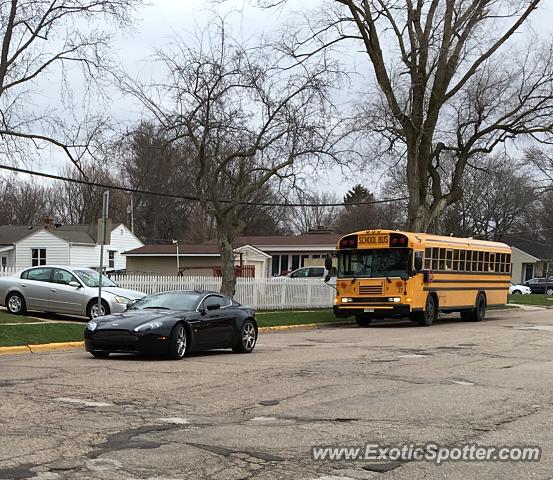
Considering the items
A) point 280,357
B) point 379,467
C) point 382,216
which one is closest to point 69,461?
point 379,467

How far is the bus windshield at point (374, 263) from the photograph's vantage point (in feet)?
81.4

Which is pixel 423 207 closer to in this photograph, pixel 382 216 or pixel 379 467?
pixel 379 467

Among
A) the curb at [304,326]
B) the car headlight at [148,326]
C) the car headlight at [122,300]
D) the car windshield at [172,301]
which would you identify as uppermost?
the car windshield at [172,301]

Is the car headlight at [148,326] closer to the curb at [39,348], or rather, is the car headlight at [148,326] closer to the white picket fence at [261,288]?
the curb at [39,348]

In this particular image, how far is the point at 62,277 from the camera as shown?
22297 millimetres

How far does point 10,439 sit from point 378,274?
19049 mm

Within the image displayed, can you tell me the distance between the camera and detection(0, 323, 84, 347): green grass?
1617 cm

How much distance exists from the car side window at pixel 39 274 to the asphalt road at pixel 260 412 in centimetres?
771

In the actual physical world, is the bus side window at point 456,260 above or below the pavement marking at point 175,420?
above

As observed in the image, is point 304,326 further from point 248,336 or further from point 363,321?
point 248,336

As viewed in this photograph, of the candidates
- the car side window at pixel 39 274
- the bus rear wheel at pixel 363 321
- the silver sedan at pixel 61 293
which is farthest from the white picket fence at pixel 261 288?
the bus rear wheel at pixel 363 321

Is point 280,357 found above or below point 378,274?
below

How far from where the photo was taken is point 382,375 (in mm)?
12109

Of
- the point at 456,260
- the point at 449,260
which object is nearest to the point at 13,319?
the point at 449,260
